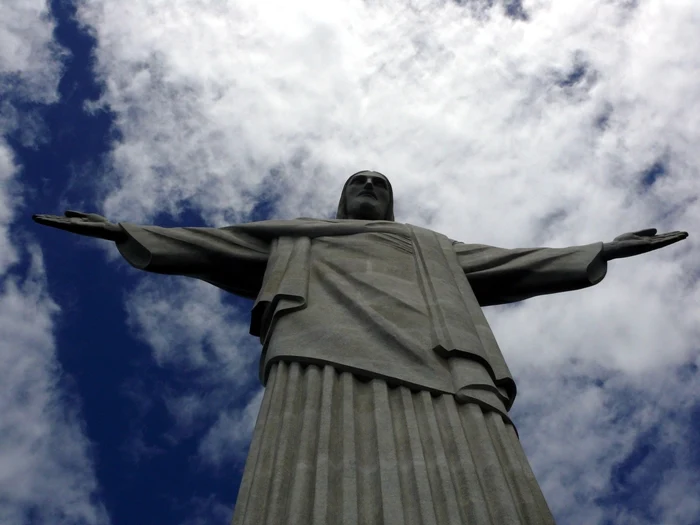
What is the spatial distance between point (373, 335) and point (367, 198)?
449 centimetres

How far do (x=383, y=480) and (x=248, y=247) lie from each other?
5.17 metres

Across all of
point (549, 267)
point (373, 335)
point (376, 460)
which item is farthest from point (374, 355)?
point (549, 267)

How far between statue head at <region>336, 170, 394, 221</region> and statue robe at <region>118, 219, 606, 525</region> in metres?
1.26

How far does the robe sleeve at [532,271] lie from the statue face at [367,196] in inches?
67.8

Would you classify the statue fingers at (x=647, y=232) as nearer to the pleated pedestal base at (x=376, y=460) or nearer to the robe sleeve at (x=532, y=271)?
the robe sleeve at (x=532, y=271)

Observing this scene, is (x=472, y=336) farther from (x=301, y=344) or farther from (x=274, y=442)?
(x=274, y=442)

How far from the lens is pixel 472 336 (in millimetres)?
8609

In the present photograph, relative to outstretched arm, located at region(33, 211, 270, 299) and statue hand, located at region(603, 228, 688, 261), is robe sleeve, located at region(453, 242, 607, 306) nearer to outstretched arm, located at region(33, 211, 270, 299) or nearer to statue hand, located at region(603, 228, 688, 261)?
statue hand, located at region(603, 228, 688, 261)

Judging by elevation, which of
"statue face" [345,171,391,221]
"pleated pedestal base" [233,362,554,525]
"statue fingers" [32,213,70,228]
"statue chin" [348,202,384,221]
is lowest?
"pleated pedestal base" [233,362,554,525]

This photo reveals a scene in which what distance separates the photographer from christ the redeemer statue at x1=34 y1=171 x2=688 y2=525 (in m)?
6.40

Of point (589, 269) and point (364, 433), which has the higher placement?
point (589, 269)

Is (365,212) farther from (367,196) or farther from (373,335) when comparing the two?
(373,335)

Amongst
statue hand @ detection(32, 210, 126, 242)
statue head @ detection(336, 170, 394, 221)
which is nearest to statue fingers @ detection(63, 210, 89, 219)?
statue hand @ detection(32, 210, 126, 242)

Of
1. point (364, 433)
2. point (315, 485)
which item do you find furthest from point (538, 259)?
point (315, 485)
